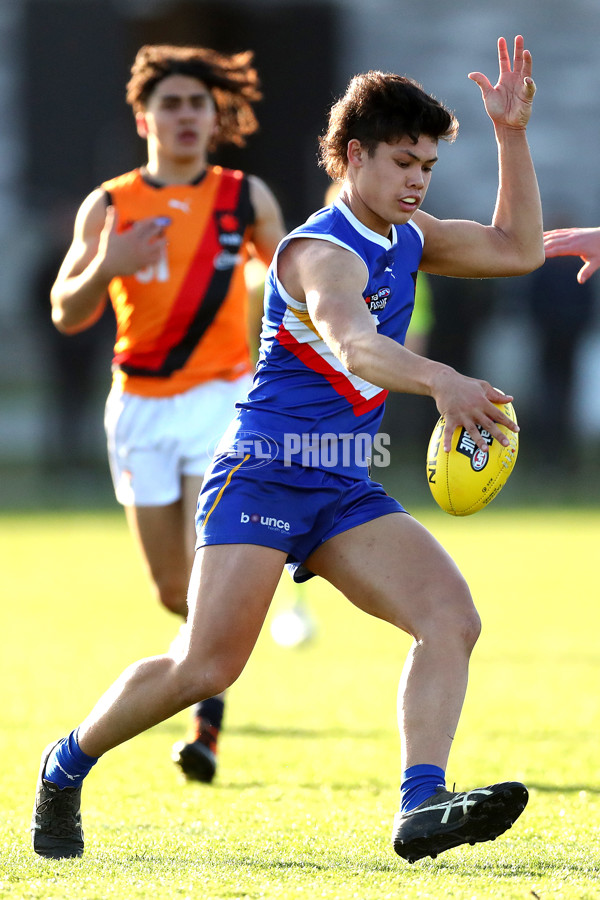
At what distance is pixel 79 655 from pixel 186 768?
301cm

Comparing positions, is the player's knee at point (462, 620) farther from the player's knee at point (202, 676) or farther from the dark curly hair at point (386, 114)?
the dark curly hair at point (386, 114)

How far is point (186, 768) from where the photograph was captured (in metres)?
5.43

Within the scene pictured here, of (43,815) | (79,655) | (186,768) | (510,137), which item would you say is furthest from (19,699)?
(510,137)

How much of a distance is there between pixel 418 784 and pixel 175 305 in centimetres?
273

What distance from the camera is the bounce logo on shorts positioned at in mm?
4176

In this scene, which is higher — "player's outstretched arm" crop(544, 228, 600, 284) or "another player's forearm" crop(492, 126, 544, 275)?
"another player's forearm" crop(492, 126, 544, 275)

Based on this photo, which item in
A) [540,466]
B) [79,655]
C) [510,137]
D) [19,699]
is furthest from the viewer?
[540,466]

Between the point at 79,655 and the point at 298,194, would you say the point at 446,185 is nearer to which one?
the point at 298,194

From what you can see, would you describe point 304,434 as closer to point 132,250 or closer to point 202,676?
point 202,676

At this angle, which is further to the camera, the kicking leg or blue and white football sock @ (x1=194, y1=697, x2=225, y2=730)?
blue and white football sock @ (x1=194, y1=697, x2=225, y2=730)

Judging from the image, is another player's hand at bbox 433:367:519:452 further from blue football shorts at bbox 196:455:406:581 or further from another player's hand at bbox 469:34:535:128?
another player's hand at bbox 469:34:535:128

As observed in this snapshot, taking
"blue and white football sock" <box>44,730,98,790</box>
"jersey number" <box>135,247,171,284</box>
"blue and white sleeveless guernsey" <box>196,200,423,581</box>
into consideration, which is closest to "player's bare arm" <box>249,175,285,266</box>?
"jersey number" <box>135,247,171,284</box>

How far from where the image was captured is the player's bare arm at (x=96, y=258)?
5.37 m

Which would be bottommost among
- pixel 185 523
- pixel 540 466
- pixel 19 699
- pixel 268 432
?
pixel 540 466
